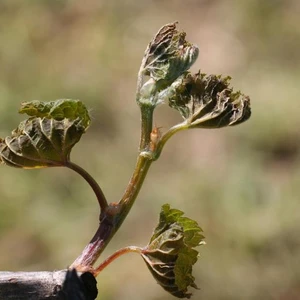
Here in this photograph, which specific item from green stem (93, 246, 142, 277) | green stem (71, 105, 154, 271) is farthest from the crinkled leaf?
green stem (93, 246, 142, 277)

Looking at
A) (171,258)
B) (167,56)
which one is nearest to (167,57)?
(167,56)

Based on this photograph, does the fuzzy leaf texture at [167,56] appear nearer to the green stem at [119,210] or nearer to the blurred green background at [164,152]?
the green stem at [119,210]

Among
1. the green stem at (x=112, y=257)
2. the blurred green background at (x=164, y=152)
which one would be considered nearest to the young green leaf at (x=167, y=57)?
the green stem at (x=112, y=257)

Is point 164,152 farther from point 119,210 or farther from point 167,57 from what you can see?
point 119,210

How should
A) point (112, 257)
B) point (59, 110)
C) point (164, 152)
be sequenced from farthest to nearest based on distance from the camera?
1. point (164, 152)
2. point (59, 110)
3. point (112, 257)

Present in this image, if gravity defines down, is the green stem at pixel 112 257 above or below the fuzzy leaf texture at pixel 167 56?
below

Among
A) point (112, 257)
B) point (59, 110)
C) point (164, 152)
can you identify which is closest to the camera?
point (112, 257)
